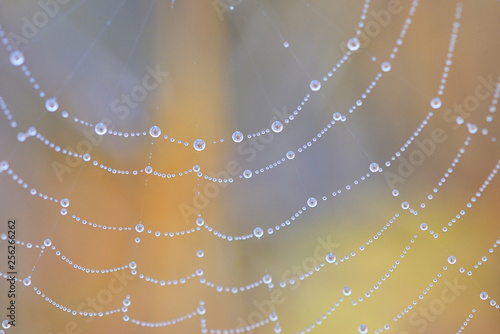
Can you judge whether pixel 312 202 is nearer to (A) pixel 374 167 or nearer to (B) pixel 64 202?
(A) pixel 374 167

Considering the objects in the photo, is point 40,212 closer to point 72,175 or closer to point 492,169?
point 72,175

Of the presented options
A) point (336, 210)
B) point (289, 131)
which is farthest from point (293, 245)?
point (289, 131)

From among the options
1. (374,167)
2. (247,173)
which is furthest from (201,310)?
(374,167)

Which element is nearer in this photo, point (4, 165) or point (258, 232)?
point (4, 165)

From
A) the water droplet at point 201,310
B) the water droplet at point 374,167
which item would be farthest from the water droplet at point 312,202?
the water droplet at point 201,310

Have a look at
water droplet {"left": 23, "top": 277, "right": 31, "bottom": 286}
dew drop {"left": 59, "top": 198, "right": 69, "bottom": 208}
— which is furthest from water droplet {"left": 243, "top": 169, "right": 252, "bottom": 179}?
water droplet {"left": 23, "top": 277, "right": 31, "bottom": 286}

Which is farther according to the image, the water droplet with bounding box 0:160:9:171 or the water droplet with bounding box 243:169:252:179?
the water droplet with bounding box 243:169:252:179

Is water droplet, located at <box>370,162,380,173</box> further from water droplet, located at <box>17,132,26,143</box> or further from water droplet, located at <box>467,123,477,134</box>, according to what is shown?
water droplet, located at <box>17,132,26,143</box>

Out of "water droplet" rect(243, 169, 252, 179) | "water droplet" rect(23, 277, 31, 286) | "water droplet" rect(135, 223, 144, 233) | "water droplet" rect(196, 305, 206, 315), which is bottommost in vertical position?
"water droplet" rect(196, 305, 206, 315)
